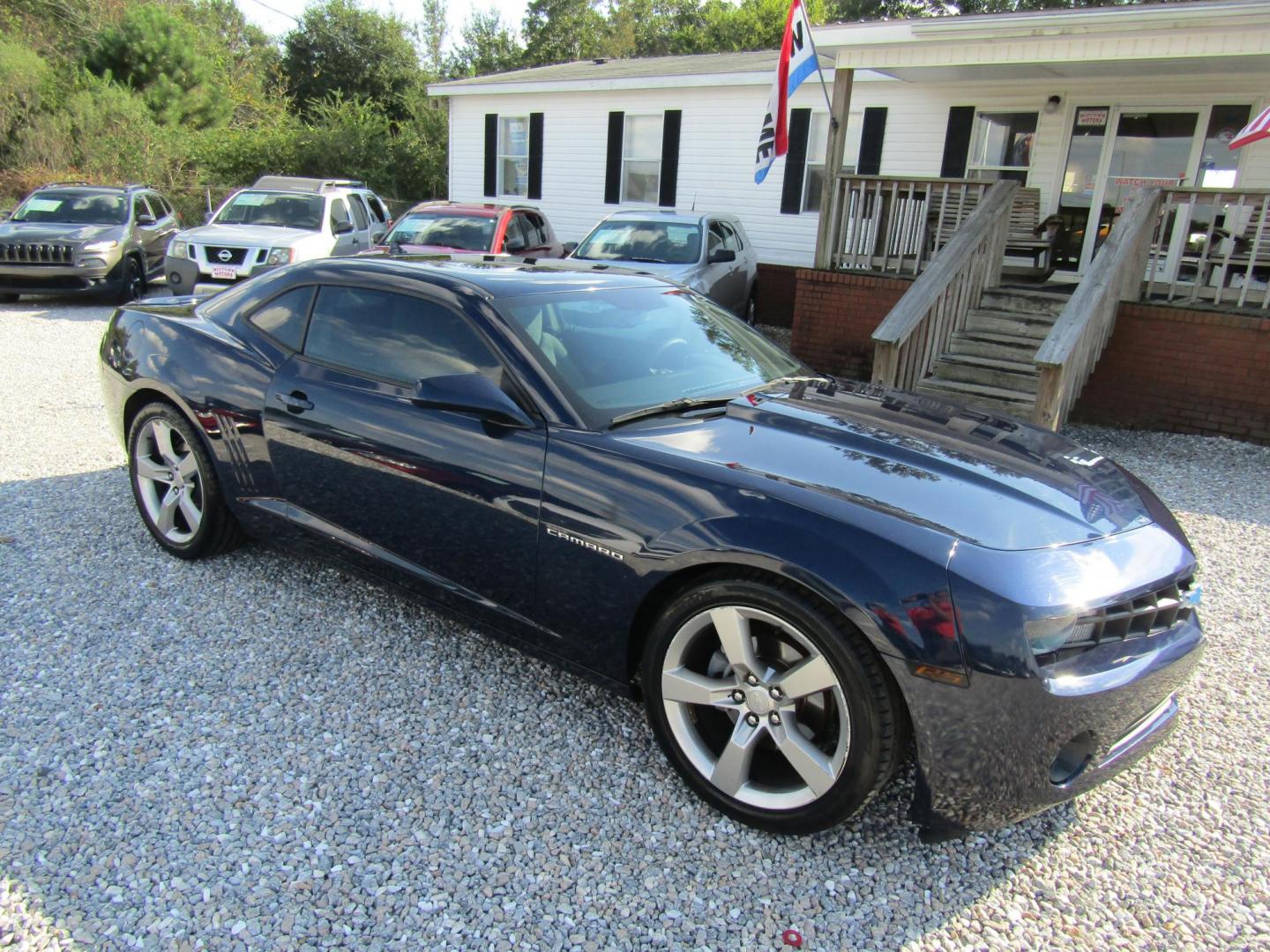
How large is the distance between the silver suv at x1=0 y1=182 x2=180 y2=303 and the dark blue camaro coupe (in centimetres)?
977

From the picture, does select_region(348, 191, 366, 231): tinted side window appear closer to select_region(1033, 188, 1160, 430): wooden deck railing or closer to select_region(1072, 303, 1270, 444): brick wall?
select_region(1033, 188, 1160, 430): wooden deck railing

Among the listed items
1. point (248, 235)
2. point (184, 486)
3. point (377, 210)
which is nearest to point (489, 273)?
point (184, 486)

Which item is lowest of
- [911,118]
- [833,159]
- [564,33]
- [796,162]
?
[833,159]

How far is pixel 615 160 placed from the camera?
14867mm

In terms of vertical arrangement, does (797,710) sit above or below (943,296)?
below

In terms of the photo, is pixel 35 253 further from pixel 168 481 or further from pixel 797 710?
pixel 797 710

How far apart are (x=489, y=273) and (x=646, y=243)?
7.03 m

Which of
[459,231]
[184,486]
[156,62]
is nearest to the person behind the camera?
[184,486]

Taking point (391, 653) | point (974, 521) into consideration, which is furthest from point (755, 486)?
point (391, 653)

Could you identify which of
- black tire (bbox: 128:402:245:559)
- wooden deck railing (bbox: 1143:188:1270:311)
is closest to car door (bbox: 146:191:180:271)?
black tire (bbox: 128:402:245:559)

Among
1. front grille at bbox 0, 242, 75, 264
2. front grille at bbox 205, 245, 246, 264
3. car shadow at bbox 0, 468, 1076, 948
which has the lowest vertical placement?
car shadow at bbox 0, 468, 1076, 948

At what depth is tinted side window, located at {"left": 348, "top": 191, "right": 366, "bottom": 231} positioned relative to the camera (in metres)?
13.1

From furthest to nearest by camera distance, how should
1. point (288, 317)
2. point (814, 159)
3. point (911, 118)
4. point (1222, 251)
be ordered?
point (814, 159)
point (911, 118)
point (1222, 251)
point (288, 317)

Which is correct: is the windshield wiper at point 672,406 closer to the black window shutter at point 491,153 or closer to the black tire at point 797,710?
the black tire at point 797,710
